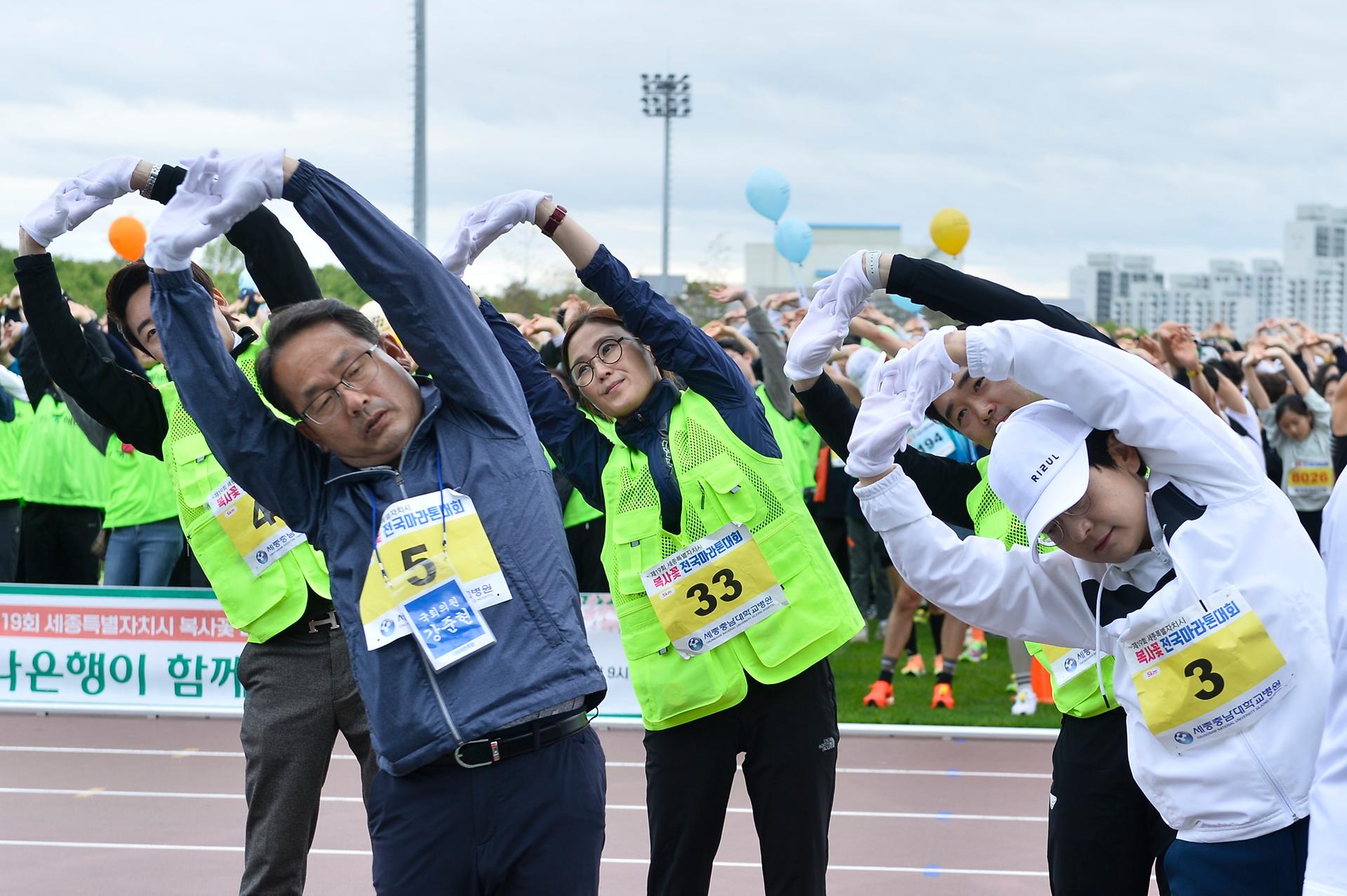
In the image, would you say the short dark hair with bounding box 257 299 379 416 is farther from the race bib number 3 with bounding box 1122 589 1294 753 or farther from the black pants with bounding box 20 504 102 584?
the black pants with bounding box 20 504 102 584

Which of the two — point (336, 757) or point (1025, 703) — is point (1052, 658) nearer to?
point (336, 757)

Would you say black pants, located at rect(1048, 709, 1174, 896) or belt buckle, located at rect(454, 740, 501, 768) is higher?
belt buckle, located at rect(454, 740, 501, 768)

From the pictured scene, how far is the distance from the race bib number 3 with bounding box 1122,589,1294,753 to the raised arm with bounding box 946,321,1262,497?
0.25 metres

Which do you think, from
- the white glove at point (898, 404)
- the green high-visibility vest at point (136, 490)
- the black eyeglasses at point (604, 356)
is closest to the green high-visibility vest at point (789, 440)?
the green high-visibility vest at point (136, 490)

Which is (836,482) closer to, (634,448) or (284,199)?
(634,448)

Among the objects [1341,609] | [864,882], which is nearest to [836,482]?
[864,882]

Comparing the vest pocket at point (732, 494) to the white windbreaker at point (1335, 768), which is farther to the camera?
the vest pocket at point (732, 494)

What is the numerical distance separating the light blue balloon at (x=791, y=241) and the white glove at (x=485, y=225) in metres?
6.86

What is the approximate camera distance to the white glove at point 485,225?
4.08 metres

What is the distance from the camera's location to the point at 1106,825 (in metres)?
3.76

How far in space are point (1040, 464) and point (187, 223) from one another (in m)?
1.75

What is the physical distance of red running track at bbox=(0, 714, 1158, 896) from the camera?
6.55m

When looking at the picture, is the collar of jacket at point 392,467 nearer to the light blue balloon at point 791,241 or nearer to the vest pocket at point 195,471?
the vest pocket at point 195,471

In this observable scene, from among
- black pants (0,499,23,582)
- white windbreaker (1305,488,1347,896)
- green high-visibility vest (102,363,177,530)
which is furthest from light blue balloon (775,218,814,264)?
white windbreaker (1305,488,1347,896)
